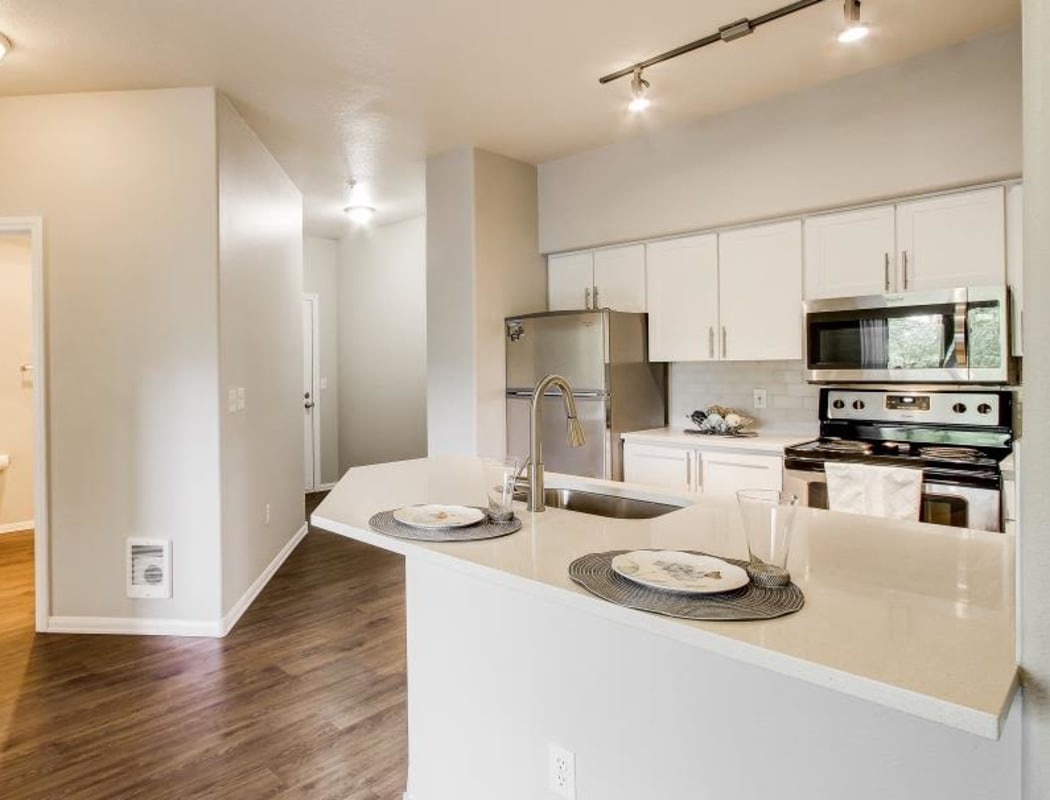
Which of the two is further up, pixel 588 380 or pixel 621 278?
pixel 621 278

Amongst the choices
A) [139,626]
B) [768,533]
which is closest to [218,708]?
[139,626]

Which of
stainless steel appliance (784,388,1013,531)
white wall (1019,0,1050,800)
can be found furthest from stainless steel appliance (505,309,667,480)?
white wall (1019,0,1050,800)

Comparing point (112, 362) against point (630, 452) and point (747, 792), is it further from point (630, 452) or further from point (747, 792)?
point (747, 792)

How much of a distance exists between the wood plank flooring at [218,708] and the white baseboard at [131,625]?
5 cm

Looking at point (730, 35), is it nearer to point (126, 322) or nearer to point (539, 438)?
point (539, 438)

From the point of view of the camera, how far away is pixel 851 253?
127 inches

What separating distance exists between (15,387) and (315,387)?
2.40 metres

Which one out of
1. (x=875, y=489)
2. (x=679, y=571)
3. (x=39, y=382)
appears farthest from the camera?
(x=39, y=382)

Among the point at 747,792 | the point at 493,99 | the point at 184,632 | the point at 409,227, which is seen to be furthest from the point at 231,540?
the point at 409,227

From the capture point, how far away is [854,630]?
911 millimetres

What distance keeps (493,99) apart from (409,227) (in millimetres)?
2835

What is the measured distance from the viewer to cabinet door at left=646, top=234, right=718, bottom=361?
3740 mm

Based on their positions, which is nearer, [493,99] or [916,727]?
[916,727]

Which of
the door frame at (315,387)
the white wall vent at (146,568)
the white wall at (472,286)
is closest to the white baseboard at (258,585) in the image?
the white wall vent at (146,568)
